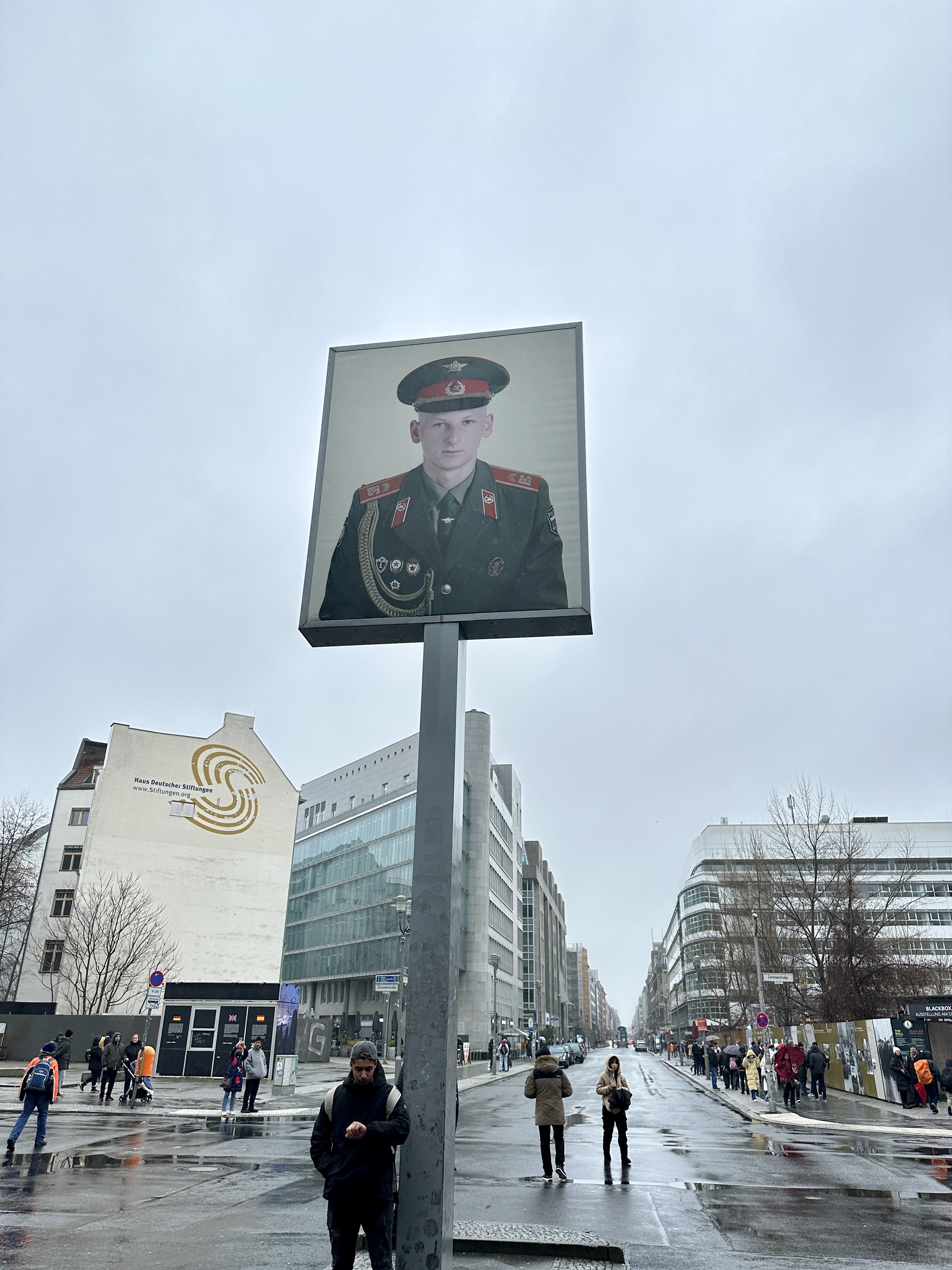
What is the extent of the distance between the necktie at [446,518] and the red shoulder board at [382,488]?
1.79ft

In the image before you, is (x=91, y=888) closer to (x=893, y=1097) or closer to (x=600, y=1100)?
(x=600, y=1100)

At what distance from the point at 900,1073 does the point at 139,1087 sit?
72.9 feet

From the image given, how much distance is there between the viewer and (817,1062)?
28188 mm

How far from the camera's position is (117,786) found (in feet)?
165

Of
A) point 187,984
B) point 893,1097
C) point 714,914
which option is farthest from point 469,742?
point 893,1097

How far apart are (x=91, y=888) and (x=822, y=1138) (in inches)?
1598

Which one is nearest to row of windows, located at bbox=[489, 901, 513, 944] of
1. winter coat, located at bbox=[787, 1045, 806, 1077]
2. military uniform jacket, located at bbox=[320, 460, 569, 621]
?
winter coat, located at bbox=[787, 1045, 806, 1077]

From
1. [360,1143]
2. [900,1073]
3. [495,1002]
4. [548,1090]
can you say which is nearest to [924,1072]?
[900,1073]

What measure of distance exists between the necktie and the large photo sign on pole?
15 millimetres

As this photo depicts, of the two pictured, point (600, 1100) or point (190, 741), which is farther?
point (190, 741)

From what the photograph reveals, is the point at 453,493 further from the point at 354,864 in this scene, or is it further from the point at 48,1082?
the point at 354,864

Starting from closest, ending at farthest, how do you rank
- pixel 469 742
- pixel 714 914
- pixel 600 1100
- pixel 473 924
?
pixel 600 1100, pixel 714 914, pixel 473 924, pixel 469 742

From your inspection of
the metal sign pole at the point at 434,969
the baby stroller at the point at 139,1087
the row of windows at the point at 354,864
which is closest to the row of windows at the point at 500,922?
the row of windows at the point at 354,864

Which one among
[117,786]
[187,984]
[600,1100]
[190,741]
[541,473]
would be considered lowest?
[600,1100]
